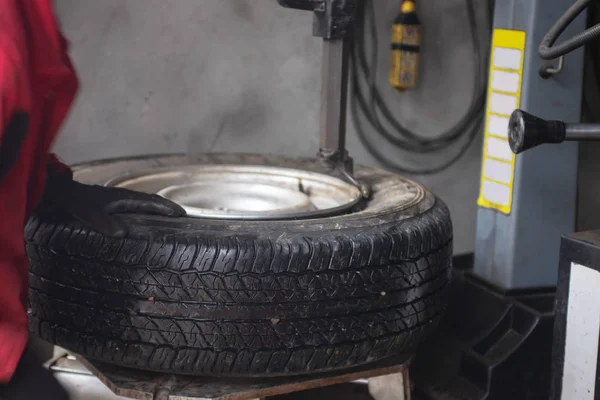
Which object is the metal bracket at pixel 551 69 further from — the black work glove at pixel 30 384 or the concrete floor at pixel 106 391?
the black work glove at pixel 30 384

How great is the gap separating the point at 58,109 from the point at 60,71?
0.09 meters

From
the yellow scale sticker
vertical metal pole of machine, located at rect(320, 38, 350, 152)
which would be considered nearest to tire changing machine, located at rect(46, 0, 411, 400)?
vertical metal pole of machine, located at rect(320, 38, 350, 152)

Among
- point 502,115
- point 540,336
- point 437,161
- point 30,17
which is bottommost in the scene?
point 540,336

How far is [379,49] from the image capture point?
2.52 meters

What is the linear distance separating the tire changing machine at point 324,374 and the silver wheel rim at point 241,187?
6 centimetres

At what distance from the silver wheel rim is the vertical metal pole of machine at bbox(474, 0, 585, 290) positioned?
37 centimetres

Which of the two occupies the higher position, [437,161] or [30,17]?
[30,17]

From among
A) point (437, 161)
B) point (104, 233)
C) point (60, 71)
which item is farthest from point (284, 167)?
point (437, 161)

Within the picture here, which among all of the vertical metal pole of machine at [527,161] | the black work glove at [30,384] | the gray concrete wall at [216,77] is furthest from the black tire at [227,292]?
the gray concrete wall at [216,77]

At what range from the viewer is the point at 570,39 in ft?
4.12

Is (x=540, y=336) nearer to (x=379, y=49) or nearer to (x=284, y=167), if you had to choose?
(x=284, y=167)

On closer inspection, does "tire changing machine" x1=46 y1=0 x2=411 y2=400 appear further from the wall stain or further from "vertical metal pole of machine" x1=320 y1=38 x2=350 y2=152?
the wall stain

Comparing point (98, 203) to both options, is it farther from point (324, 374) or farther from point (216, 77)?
point (216, 77)

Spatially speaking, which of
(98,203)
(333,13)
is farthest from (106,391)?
(333,13)
